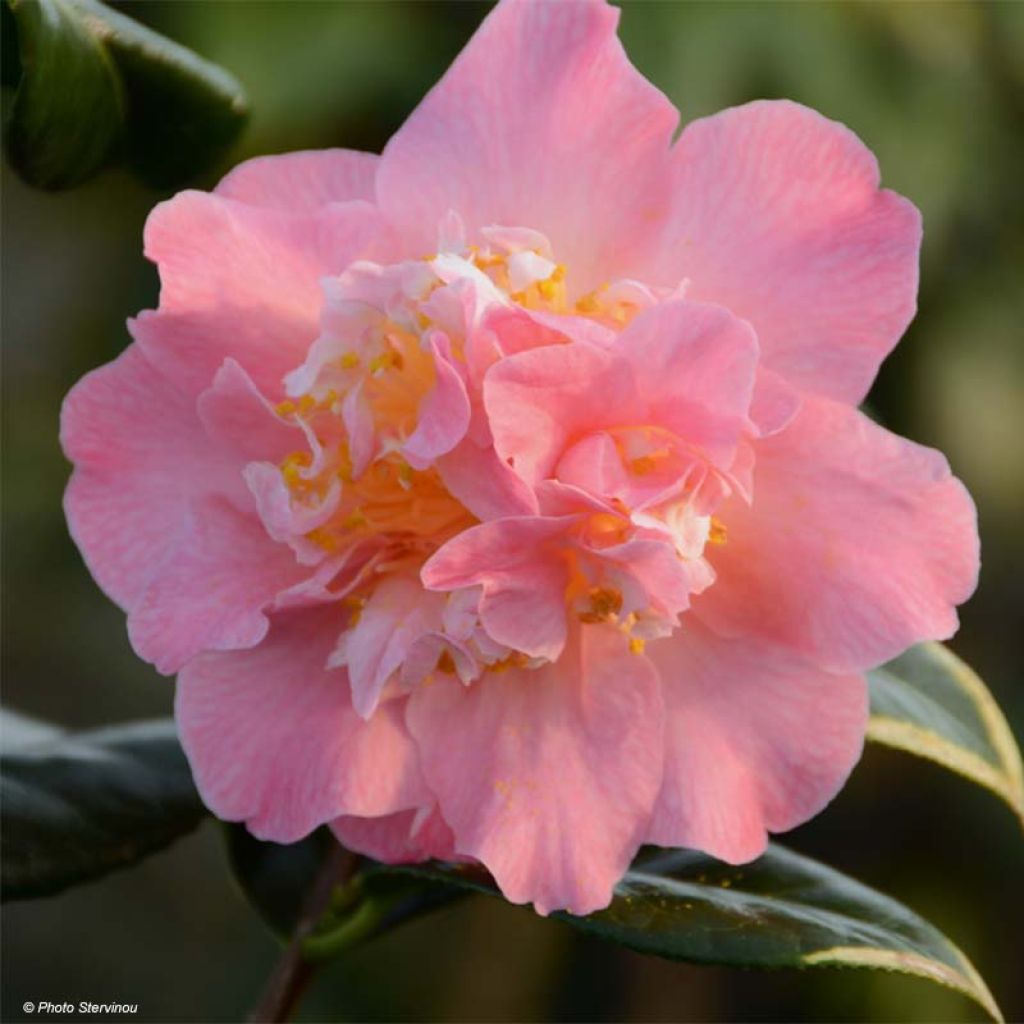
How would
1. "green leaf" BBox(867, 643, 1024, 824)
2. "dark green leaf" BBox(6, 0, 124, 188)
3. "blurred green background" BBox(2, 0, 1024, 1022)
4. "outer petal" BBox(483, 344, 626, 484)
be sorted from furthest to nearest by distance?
"blurred green background" BBox(2, 0, 1024, 1022)
"green leaf" BBox(867, 643, 1024, 824)
"dark green leaf" BBox(6, 0, 124, 188)
"outer petal" BBox(483, 344, 626, 484)

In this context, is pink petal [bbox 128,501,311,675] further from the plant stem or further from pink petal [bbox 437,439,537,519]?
the plant stem

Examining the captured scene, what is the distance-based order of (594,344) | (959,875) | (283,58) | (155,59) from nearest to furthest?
(594,344) → (155,59) → (283,58) → (959,875)

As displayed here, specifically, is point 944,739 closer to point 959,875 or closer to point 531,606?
point 531,606

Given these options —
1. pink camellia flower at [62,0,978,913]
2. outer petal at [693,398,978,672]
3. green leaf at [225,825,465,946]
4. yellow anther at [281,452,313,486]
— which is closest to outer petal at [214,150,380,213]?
pink camellia flower at [62,0,978,913]

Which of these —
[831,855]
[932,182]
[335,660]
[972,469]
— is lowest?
[831,855]

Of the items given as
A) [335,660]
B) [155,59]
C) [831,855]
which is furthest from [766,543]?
[831,855]

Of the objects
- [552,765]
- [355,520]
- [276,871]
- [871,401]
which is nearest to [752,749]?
[552,765]
